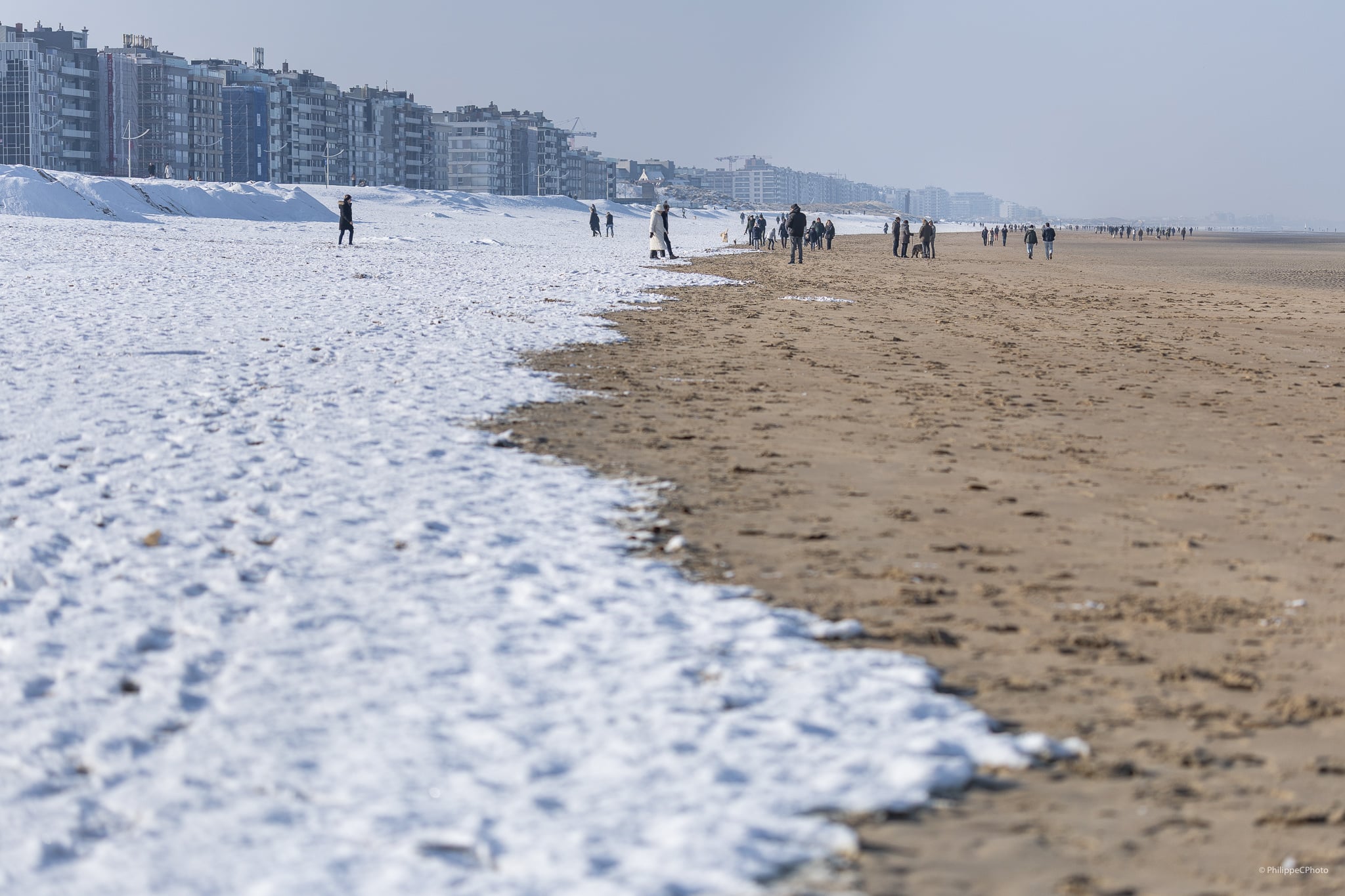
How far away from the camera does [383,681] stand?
13.9ft

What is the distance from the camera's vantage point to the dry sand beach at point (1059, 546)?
3281 mm

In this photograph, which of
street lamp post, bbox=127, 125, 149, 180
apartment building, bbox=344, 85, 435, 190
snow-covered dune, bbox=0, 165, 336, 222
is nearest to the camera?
snow-covered dune, bbox=0, 165, 336, 222

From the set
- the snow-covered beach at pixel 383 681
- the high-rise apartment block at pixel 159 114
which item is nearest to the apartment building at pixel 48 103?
the high-rise apartment block at pixel 159 114

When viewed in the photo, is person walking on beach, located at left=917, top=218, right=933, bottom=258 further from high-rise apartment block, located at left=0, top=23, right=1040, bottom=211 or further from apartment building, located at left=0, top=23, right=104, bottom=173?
apartment building, located at left=0, top=23, right=104, bottom=173

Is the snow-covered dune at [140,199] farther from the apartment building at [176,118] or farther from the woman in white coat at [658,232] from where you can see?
the apartment building at [176,118]

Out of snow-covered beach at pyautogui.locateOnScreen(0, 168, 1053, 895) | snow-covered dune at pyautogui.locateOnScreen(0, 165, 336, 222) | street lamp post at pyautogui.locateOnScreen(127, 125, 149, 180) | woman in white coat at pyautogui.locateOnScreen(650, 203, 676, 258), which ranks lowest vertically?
snow-covered beach at pyautogui.locateOnScreen(0, 168, 1053, 895)

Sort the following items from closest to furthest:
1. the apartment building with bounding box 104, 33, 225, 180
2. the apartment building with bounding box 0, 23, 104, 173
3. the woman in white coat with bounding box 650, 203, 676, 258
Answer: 1. the woman in white coat with bounding box 650, 203, 676, 258
2. the apartment building with bounding box 0, 23, 104, 173
3. the apartment building with bounding box 104, 33, 225, 180

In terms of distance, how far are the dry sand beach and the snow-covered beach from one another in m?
0.32

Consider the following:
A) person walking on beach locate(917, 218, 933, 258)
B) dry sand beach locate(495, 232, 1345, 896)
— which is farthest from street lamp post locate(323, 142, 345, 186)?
dry sand beach locate(495, 232, 1345, 896)

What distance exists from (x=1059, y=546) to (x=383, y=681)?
3319 mm

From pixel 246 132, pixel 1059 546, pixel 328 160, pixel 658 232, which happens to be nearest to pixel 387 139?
pixel 328 160

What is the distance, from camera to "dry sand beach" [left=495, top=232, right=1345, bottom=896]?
3281 mm

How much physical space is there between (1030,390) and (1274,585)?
6199mm

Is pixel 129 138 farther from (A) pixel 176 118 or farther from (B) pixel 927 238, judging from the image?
(B) pixel 927 238
